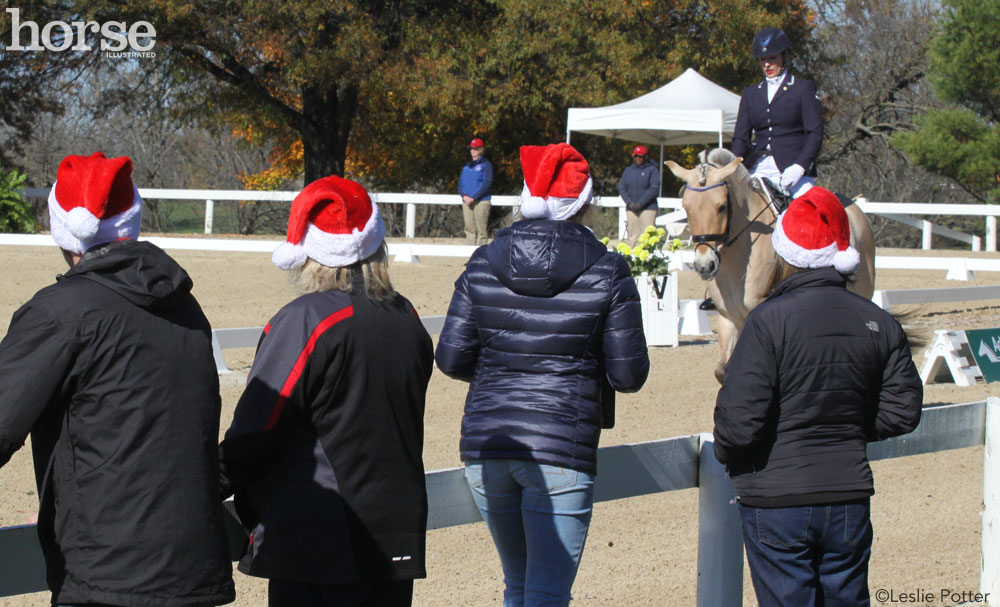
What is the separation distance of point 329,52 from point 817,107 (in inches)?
665

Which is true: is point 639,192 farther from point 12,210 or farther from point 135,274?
point 135,274

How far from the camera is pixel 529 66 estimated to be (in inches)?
985

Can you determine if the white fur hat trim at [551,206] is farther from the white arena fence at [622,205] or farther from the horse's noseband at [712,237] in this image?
the white arena fence at [622,205]

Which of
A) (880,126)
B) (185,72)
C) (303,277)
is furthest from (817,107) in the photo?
(880,126)

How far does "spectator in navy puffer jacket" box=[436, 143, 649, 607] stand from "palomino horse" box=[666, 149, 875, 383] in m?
3.97

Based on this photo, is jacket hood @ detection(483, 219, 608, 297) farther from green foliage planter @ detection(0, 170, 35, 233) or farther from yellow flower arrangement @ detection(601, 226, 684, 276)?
green foliage planter @ detection(0, 170, 35, 233)

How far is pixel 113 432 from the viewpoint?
237 cm

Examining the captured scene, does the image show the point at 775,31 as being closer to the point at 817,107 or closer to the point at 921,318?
the point at 817,107

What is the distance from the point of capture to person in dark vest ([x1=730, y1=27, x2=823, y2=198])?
7758 mm

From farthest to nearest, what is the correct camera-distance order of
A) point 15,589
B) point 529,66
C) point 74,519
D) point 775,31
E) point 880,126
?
point 880,126 → point 529,66 → point 775,31 → point 15,589 → point 74,519

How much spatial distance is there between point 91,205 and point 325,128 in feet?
81.8

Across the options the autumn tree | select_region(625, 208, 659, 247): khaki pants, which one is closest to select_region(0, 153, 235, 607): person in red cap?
select_region(625, 208, 659, 247): khaki pants

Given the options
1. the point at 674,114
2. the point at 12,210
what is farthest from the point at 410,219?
the point at 12,210

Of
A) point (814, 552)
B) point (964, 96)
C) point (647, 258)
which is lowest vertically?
point (814, 552)
